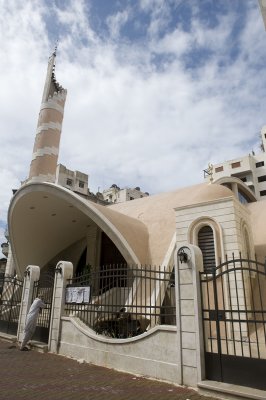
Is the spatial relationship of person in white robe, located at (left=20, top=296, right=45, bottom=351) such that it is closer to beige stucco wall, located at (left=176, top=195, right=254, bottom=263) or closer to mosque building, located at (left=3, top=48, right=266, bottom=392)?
mosque building, located at (left=3, top=48, right=266, bottom=392)

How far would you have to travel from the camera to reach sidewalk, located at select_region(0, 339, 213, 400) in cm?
509

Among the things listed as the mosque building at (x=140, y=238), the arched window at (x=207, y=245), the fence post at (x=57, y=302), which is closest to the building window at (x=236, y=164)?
the mosque building at (x=140, y=238)

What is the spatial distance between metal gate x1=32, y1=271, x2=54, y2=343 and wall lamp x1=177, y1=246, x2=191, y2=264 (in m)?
5.34

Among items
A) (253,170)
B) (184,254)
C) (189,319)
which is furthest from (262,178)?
(189,319)

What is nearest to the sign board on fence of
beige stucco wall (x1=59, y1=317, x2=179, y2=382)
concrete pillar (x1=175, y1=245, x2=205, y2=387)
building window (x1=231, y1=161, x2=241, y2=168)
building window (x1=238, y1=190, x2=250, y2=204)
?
beige stucco wall (x1=59, y1=317, x2=179, y2=382)

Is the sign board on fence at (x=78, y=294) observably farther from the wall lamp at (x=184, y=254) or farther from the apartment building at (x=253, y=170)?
the apartment building at (x=253, y=170)

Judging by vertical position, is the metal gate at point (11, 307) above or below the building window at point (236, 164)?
below

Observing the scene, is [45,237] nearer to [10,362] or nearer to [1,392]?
[10,362]

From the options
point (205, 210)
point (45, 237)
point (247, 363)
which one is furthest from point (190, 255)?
point (45, 237)

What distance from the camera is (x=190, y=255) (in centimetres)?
634

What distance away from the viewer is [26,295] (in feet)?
35.9

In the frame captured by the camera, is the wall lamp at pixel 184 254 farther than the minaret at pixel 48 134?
No

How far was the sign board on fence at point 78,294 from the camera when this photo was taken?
8.67 m

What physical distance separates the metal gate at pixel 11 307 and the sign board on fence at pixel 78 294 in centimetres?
335
